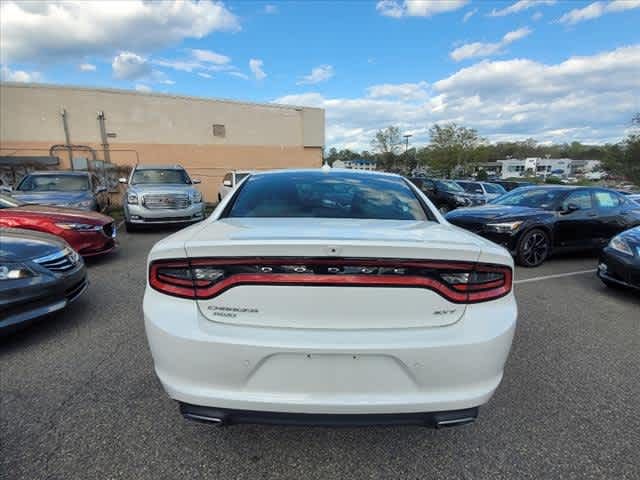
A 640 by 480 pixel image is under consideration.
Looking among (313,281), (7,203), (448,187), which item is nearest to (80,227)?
(7,203)

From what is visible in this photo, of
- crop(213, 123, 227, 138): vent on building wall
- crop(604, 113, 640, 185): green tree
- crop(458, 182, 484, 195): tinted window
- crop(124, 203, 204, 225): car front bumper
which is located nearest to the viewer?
crop(124, 203, 204, 225): car front bumper

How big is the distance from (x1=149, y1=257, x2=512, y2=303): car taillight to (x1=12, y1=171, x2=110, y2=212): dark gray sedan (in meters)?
7.35

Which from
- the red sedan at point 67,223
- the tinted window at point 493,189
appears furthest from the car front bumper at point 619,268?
the tinted window at point 493,189

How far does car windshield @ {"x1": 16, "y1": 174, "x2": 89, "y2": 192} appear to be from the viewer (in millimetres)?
8680

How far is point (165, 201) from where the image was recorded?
30.1 feet

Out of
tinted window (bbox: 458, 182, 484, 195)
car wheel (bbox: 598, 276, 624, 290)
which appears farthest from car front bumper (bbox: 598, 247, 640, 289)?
tinted window (bbox: 458, 182, 484, 195)

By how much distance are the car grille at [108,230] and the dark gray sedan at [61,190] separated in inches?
72.2

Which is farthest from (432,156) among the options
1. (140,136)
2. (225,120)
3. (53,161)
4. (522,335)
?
(522,335)

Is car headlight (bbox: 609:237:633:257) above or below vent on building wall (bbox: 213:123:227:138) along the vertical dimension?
below

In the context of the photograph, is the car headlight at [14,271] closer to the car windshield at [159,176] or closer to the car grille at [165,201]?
the car grille at [165,201]

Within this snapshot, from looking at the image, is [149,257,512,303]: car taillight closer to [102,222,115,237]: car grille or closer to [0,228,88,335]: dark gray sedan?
[0,228,88,335]: dark gray sedan

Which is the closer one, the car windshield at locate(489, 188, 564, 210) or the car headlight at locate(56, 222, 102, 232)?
the car headlight at locate(56, 222, 102, 232)

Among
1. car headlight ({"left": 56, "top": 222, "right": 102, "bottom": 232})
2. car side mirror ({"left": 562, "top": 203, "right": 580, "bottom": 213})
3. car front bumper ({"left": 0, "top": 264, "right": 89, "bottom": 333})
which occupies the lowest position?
car front bumper ({"left": 0, "top": 264, "right": 89, "bottom": 333})

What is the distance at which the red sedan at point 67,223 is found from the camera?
544 centimetres
